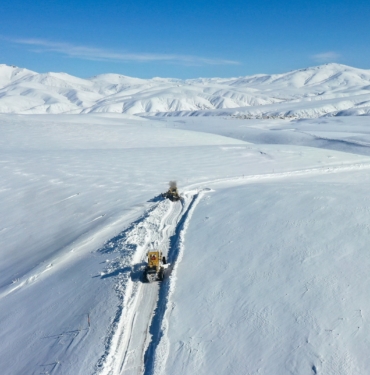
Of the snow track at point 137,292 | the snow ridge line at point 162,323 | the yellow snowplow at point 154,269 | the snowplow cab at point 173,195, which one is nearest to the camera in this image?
the snow ridge line at point 162,323

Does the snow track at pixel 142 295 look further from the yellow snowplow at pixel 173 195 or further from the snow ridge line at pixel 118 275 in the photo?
the yellow snowplow at pixel 173 195

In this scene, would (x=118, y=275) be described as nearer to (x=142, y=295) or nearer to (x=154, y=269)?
(x=154, y=269)

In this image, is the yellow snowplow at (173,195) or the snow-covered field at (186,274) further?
the yellow snowplow at (173,195)

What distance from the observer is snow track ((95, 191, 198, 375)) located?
7.29 meters

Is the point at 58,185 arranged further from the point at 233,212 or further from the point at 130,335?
the point at 130,335

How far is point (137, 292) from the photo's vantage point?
930 centimetres

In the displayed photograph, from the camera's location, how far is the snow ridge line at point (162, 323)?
282 inches

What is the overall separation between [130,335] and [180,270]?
108 inches

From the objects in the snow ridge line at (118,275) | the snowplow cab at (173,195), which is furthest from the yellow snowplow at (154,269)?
the snowplow cab at (173,195)

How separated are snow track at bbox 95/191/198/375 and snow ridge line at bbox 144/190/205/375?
0.06ft

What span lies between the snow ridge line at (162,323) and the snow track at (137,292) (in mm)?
18

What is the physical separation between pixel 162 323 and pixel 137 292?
4.50ft

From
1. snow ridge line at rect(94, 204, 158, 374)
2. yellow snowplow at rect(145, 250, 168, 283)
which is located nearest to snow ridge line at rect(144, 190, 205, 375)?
yellow snowplow at rect(145, 250, 168, 283)

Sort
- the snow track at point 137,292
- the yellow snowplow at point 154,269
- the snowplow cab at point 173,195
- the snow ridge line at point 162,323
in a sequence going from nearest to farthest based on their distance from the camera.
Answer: the snow ridge line at point 162,323
the snow track at point 137,292
the yellow snowplow at point 154,269
the snowplow cab at point 173,195
